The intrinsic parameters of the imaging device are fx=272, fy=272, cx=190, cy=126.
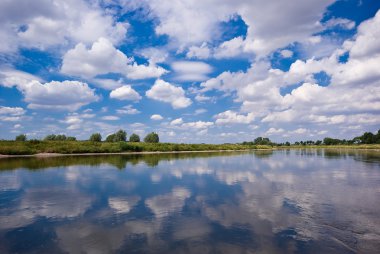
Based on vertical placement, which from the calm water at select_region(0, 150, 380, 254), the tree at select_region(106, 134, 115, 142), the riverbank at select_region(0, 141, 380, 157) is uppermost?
the tree at select_region(106, 134, 115, 142)

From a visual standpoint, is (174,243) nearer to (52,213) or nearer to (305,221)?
(305,221)

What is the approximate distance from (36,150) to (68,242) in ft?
261

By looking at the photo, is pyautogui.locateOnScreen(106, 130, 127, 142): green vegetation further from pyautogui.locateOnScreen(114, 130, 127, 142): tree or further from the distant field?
the distant field

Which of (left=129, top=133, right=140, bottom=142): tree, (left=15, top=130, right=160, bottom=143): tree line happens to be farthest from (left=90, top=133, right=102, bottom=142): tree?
(left=129, top=133, right=140, bottom=142): tree

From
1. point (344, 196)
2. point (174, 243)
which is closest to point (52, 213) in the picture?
point (174, 243)

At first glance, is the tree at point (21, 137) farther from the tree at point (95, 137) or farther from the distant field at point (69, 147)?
the distant field at point (69, 147)

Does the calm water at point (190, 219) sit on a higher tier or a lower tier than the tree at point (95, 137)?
lower

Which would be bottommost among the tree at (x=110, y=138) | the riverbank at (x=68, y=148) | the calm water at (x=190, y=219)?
the calm water at (x=190, y=219)

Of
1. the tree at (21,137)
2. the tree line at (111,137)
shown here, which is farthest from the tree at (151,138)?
the tree at (21,137)

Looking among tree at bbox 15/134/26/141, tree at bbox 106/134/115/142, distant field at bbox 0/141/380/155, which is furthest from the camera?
tree at bbox 106/134/115/142

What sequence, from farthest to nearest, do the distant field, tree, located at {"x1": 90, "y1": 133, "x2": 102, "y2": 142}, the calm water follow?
tree, located at {"x1": 90, "y1": 133, "x2": 102, "y2": 142} → the distant field → the calm water

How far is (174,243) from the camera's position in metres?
12.0

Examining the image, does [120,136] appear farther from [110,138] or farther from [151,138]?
[151,138]

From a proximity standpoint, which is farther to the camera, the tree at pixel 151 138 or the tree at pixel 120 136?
the tree at pixel 151 138
